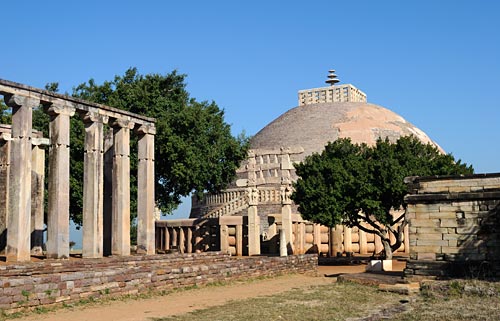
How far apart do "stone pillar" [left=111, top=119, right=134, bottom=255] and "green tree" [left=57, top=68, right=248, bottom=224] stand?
735 centimetres

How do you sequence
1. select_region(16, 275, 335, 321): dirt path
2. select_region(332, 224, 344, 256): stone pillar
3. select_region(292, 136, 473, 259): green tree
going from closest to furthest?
select_region(16, 275, 335, 321): dirt path < select_region(292, 136, 473, 259): green tree < select_region(332, 224, 344, 256): stone pillar

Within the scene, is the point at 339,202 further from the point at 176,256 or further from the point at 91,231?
the point at 91,231

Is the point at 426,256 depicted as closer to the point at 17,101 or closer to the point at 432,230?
the point at 432,230

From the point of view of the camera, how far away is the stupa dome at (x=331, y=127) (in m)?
49.4

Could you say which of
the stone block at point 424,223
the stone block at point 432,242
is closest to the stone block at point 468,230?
the stone block at point 432,242

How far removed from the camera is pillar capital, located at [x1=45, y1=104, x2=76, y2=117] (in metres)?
19.7

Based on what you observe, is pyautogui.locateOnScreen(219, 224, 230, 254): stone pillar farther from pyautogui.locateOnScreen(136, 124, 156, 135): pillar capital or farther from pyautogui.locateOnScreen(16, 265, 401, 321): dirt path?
pyautogui.locateOnScreen(16, 265, 401, 321): dirt path

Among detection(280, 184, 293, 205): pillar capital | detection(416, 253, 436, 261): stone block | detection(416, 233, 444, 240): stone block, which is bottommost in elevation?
detection(416, 253, 436, 261): stone block

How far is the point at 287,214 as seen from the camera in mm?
31938

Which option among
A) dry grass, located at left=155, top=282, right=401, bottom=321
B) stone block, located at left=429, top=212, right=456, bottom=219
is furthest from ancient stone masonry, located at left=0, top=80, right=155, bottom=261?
stone block, located at left=429, top=212, right=456, bottom=219

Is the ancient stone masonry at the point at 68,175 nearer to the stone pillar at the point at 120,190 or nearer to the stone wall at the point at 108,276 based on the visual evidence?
the stone pillar at the point at 120,190

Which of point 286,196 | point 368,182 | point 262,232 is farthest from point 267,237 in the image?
point 368,182

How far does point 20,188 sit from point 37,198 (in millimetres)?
5583

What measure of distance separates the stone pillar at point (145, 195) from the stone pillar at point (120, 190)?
3.34 ft
